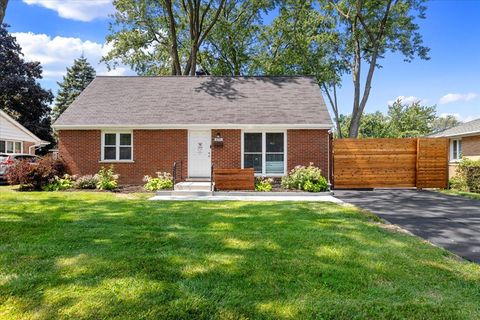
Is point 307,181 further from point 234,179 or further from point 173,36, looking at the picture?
point 173,36

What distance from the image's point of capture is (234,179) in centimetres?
1236

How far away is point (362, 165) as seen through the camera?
46.3 feet

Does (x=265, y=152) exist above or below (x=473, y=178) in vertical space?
above

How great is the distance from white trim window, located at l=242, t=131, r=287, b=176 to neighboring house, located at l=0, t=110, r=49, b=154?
18.9m

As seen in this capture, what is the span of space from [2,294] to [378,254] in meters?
4.50

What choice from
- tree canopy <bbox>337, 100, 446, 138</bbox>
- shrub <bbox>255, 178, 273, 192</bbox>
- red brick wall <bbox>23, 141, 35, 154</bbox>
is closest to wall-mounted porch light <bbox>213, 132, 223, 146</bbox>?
shrub <bbox>255, 178, 273, 192</bbox>

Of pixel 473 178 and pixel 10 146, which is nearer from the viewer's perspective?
pixel 473 178

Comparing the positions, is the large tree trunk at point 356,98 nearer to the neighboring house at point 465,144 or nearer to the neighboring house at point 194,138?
the neighboring house at point 465,144

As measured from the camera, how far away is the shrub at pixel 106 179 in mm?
12633

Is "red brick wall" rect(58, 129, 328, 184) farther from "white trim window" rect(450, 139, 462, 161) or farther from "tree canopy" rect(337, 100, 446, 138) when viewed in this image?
"tree canopy" rect(337, 100, 446, 138)

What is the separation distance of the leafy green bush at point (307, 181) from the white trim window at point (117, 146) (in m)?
6.96

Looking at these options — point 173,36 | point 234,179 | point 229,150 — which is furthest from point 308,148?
point 173,36

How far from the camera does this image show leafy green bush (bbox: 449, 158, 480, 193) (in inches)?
514

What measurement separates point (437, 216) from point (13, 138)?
27.2 metres
